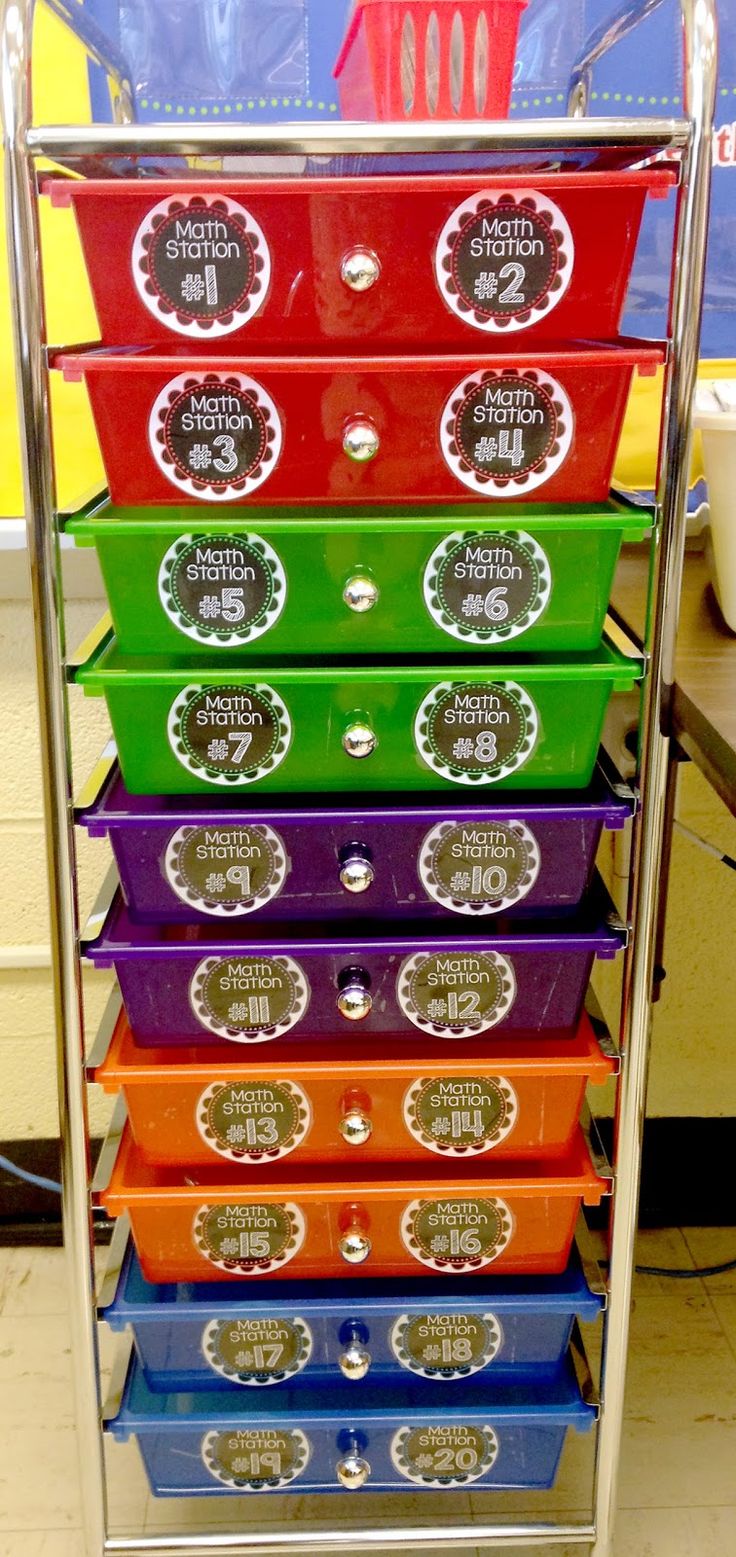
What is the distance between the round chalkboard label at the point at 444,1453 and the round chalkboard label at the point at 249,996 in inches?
18.1

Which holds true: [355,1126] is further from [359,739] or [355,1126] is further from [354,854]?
[359,739]

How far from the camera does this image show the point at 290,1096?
1.26 m

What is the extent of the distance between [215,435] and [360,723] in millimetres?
265

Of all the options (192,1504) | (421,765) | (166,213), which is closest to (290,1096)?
(421,765)

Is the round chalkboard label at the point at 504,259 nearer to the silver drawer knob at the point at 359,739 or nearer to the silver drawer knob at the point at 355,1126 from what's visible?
the silver drawer knob at the point at 359,739

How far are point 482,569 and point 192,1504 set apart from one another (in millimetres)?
1147

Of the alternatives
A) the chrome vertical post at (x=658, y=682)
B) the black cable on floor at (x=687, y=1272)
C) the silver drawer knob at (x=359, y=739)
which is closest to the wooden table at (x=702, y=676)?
the chrome vertical post at (x=658, y=682)

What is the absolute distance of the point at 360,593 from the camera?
1.10 metres

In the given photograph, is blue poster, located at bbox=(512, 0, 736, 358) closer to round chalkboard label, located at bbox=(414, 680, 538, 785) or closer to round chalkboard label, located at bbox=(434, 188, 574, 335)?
round chalkboard label, located at bbox=(434, 188, 574, 335)

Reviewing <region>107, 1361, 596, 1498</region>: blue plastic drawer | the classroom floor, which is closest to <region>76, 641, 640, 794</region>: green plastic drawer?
<region>107, 1361, 596, 1498</region>: blue plastic drawer

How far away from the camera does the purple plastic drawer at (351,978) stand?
3.92ft

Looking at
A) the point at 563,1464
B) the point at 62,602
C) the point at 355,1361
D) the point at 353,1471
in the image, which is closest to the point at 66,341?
the point at 62,602

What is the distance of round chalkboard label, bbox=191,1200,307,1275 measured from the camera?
130 cm

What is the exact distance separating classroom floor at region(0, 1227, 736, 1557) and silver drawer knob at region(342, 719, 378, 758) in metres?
0.88
